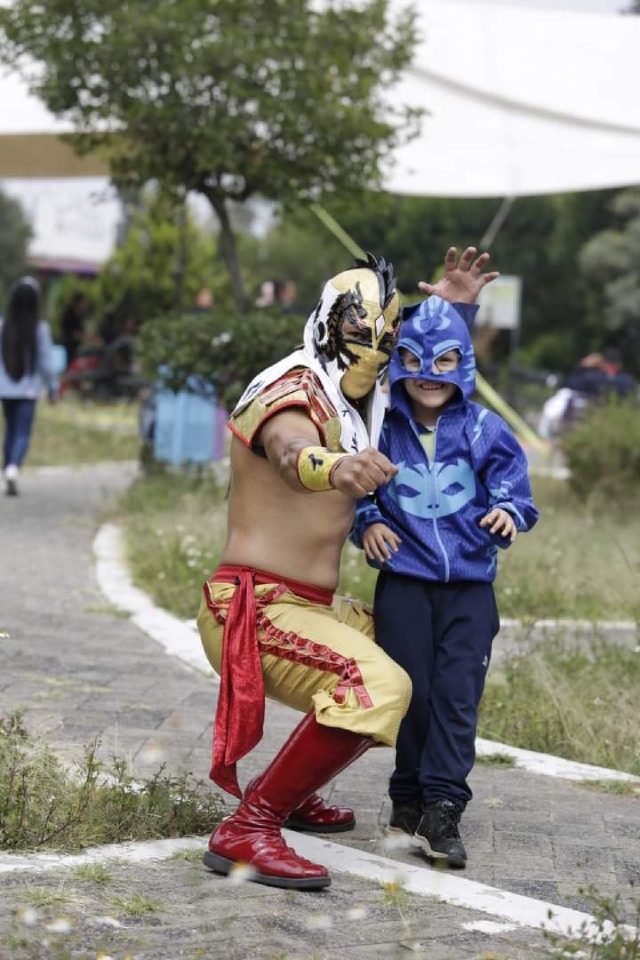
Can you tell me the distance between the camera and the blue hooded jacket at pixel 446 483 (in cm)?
470

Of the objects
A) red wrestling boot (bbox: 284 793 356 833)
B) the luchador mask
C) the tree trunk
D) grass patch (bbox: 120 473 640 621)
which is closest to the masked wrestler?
the luchador mask

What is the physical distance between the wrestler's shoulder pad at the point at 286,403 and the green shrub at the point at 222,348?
754 cm

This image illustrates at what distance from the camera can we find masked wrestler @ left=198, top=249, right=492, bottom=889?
4.17 metres

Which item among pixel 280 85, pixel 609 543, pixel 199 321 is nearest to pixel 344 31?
pixel 280 85

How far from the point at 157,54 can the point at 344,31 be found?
1.49m

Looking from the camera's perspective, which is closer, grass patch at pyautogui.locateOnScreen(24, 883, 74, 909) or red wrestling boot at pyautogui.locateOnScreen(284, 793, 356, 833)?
grass patch at pyautogui.locateOnScreen(24, 883, 74, 909)

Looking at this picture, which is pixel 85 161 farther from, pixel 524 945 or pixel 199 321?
pixel 524 945

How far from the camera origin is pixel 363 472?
3.81 meters

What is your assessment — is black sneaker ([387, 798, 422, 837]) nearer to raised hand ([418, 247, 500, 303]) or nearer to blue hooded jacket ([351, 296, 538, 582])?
blue hooded jacket ([351, 296, 538, 582])

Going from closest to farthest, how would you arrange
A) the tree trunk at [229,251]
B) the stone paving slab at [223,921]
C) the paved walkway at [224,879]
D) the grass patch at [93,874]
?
the stone paving slab at [223,921] → the paved walkway at [224,879] → the grass patch at [93,874] → the tree trunk at [229,251]

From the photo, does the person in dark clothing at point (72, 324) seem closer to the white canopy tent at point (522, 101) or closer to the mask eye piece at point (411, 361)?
the white canopy tent at point (522, 101)

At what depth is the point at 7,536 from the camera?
1131cm

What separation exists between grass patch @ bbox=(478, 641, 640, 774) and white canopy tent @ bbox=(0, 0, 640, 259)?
10.3 meters

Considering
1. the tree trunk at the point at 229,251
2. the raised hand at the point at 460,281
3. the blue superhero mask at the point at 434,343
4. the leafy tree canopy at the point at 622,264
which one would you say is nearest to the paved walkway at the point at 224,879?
the blue superhero mask at the point at 434,343
